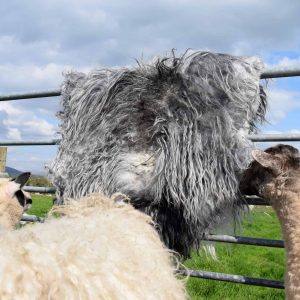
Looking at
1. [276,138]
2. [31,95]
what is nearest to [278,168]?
[276,138]

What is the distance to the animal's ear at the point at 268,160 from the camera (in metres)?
2.01

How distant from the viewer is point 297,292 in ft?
6.01

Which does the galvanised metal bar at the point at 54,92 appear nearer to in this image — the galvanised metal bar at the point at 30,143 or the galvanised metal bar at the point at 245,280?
the galvanised metal bar at the point at 30,143

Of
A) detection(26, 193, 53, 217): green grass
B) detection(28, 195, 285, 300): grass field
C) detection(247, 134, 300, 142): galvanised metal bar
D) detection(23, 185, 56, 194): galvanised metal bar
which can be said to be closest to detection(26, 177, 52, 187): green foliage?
detection(23, 185, 56, 194): galvanised metal bar

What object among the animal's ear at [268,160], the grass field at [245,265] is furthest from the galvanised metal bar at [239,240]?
the animal's ear at [268,160]

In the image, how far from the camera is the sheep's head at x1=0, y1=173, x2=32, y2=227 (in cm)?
290

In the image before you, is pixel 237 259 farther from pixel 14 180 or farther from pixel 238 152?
pixel 238 152

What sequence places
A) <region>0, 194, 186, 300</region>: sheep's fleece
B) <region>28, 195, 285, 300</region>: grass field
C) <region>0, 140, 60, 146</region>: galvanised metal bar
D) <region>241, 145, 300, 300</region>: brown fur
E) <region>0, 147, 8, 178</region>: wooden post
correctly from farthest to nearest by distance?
1. <region>0, 147, 8, 178</region>: wooden post
2. <region>28, 195, 285, 300</region>: grass field
3. <region>0, 140, 60, 146</region>: galvanised metal bar
4. <region>241, 145, 300, 300</region>: brown fur
5. <region>0, 194, 186, 300</region>: sheep's fleece

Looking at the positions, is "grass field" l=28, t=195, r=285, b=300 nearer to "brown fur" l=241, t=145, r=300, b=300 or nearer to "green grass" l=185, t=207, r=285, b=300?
"green grass" l=185, t=207, r=285, b=300

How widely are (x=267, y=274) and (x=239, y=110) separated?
3451 millimetres

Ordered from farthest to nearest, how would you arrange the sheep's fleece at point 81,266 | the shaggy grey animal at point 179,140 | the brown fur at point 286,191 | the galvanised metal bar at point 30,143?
→ 1. the galvanised metal bar at point 30,143
2. the shaggy grey animal at point 179,140
3. the brown fur at point 286,191
4. the sheep's fleece at point 81,266

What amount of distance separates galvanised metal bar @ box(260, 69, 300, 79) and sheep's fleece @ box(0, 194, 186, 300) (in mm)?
1245

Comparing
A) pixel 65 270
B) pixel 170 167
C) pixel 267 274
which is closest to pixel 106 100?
pixel 170 167

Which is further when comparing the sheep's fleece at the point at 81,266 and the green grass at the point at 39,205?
the green grass at the point at 39,205
